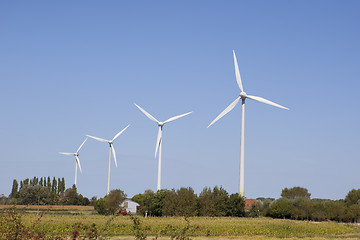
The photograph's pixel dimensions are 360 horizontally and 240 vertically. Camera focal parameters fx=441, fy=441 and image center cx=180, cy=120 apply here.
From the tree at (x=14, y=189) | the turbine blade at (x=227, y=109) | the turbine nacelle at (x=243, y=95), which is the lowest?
the tree at (x=14, y=189)

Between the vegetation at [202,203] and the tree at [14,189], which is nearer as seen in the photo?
the vegetation at [202,203]

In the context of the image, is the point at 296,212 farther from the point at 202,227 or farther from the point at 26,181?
the point at 26,181

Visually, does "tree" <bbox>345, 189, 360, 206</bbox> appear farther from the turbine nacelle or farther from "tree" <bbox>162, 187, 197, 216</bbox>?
the turbine nacelle

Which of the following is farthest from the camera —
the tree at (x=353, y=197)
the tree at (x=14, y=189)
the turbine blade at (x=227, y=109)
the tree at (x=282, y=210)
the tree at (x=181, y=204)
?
the tree at (x=14, y=189)

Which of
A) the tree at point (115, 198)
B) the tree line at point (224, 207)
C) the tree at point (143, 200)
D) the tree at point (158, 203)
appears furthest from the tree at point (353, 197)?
the tree at point (115, 198)

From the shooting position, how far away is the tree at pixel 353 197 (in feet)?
397

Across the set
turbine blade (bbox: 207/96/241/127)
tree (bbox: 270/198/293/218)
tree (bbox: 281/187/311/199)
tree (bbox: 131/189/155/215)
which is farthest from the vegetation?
tree (bbox: 281/187/311/199)

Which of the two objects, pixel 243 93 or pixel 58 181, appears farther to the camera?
pixel 58 181

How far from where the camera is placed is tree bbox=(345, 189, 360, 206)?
120875 mm

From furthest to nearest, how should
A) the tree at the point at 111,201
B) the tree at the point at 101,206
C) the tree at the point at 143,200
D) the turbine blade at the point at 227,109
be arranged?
the tree at the point at 101,206 → the tree at the point at 111,201 → the tree at the point at 143,200 → the turbine blade at the point at 227,109

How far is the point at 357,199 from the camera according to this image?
121 meters

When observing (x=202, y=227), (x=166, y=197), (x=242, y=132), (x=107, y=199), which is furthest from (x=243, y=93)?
(x=107, y=199)

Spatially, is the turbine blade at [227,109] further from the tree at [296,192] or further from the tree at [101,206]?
the tree at [296,192]

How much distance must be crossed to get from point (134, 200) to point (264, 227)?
255ft
